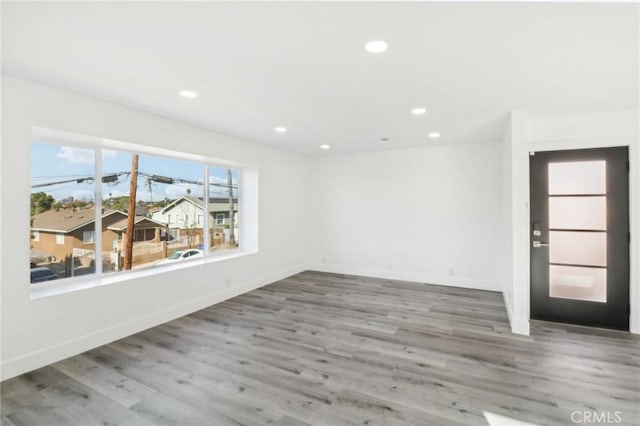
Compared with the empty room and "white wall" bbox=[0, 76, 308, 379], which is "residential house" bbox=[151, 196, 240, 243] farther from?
"white wall" bbox=[0, 76, 308, 379]

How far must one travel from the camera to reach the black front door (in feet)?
11.5

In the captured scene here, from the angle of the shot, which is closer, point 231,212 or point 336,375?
point 336,375

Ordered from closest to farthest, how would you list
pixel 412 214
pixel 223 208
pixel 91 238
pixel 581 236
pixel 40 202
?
pixel 40 202, pixel 91 238, pixel 581 236, pixel 223 208, pixel 412 214

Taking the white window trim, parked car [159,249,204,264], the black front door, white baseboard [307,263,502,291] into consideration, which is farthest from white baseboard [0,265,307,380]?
the black front door

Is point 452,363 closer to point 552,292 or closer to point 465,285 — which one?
point 552,292

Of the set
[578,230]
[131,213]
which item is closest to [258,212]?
[131,213]

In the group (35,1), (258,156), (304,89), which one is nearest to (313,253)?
(258,156)

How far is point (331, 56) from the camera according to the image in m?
2.16

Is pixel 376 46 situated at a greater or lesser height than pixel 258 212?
greater

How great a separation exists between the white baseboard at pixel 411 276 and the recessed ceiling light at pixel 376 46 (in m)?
4.62

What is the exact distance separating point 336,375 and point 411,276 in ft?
12.0

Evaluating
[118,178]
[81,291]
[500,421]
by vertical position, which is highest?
[118,178]

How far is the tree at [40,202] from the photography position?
2.87 metres

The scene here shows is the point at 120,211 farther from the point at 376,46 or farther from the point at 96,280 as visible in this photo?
the point at 376,46
